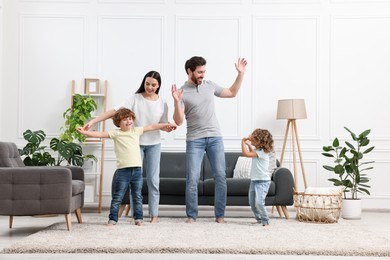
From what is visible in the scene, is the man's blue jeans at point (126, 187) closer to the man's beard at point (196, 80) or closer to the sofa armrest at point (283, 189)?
the man's beard at point (196, 80)

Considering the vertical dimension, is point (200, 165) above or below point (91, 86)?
below

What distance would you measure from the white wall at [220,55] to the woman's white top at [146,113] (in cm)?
202

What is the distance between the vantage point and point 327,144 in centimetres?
688

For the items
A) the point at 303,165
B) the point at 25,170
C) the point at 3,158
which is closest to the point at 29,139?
the point at 3,158

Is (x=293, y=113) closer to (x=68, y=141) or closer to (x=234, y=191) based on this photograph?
(x=234, y=191)

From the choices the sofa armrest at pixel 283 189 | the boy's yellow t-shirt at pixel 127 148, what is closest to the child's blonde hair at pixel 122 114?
the boy's yellow t-shirt at pixel 127 148

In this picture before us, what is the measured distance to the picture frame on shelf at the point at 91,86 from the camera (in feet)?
22.4

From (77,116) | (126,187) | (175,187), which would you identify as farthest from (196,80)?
(77,116)

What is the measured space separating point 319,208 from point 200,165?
1.27m

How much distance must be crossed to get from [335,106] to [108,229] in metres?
3.64

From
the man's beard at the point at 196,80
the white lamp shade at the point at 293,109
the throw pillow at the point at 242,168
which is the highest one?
the man's beard at the point at 196,80

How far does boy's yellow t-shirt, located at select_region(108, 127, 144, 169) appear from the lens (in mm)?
4641

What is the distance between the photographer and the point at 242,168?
6164 mm

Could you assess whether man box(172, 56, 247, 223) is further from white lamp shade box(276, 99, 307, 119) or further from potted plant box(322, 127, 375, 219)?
potted plant box(322, 127, 375, 219)
